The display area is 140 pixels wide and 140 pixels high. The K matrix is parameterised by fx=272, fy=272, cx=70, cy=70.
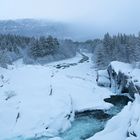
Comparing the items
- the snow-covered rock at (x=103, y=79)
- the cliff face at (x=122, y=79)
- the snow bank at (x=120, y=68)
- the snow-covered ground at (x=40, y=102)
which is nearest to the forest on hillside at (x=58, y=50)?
the snow bank at (x=120, y=68)

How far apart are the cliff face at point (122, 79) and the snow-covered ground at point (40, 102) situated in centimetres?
412

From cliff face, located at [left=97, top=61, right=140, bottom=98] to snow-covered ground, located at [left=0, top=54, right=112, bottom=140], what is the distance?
412 cm

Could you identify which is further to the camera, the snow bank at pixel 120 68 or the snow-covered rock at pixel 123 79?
the snow bank at pixel 120 68

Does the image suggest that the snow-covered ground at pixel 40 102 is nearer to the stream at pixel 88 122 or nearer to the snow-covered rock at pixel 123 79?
the stream at pixel 88 122

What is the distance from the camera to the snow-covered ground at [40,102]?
32.6m

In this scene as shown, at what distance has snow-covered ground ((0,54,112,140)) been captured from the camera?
32594 millimetres

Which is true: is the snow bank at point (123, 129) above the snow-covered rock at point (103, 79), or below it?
above

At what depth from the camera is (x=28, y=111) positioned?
35688mm

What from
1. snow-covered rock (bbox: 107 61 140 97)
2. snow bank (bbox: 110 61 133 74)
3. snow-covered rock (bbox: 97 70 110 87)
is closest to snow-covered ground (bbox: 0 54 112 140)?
snow-covered rock (bbox: 107 61 140 97)

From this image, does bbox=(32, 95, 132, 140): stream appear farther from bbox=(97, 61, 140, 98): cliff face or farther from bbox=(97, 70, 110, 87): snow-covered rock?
bbox=(97, 70, 110, 87): snow-covered rock

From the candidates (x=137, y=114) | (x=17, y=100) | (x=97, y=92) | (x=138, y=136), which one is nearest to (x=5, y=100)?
(x=17, y=100)

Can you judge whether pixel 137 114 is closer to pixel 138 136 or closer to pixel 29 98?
pixel 138 136

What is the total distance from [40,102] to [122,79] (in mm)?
19504

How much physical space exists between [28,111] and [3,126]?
3.80 meters
